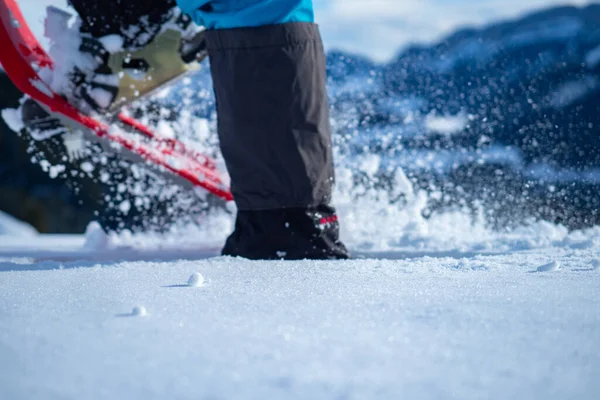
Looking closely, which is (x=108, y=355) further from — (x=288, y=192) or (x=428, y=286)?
(x=288, y=192)

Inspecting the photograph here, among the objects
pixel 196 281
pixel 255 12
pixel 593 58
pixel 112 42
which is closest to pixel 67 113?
pixel 112 42

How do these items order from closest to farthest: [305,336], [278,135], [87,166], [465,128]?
[305,336] → [278,135] → [87,166] → [465,128]

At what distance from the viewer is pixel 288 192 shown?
4.31 ft

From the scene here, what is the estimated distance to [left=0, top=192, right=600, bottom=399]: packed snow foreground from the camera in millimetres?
456

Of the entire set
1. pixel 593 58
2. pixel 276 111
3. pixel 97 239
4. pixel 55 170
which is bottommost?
pixel 97 239

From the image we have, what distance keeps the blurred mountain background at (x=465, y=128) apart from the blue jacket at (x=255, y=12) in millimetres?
696

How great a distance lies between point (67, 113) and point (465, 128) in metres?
1.29

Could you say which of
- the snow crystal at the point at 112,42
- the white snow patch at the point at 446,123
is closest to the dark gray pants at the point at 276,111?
the snow crystal at the point at 112,42

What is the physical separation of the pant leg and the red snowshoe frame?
50 cm

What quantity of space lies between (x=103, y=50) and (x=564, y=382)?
1.56 metres

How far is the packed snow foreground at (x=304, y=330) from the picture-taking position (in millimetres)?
456

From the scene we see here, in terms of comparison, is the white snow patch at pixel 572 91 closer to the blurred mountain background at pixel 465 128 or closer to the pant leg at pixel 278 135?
the blurred mountain background at pixel 465 128

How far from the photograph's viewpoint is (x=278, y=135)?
4.24 ft

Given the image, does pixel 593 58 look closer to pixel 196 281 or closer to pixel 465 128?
pixel 465 128
